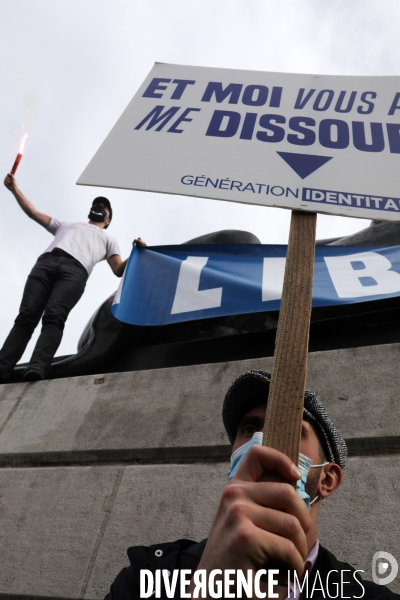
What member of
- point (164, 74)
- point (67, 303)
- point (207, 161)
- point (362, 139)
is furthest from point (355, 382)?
point (67, 303)

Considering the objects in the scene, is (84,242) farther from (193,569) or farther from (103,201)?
(193,569)

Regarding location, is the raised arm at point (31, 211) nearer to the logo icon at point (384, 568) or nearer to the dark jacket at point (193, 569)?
the dark jacket at point (193, 569)

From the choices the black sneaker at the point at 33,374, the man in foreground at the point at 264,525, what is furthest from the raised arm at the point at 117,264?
the man in foreground at the point at 264,525

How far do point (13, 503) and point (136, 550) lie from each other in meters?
1.48

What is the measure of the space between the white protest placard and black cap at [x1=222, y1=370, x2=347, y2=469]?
0.74 metres

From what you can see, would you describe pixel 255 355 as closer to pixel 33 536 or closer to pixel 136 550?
pixel 33 536

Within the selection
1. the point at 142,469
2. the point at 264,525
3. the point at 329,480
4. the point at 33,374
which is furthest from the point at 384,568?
the point at 33,374

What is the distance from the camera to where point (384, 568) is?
1.98 meters

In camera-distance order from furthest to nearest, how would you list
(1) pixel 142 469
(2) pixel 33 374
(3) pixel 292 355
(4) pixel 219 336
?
(4) pixel 219 336, (2) pixel 33 374, (1) pixel 142 469, (3) pixel 292 355

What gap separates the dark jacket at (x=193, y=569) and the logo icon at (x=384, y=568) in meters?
0.44

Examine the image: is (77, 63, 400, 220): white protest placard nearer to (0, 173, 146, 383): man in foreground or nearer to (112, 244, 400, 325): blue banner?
(112, 244, 400, 325): blue banner

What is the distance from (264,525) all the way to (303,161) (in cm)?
119

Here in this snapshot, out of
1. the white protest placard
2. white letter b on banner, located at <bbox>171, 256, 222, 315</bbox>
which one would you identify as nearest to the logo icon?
the white protest placard

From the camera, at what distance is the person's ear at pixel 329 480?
1738 mm
